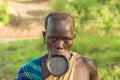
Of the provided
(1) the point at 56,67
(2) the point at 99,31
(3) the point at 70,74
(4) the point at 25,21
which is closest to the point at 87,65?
(3) the point at 70,74

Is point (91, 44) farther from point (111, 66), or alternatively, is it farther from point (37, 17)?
point (37, 17)

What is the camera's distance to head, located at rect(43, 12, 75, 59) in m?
1.82

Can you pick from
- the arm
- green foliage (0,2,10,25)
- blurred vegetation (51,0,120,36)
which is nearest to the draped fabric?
the arm

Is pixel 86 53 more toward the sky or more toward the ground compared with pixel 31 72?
more toward the ground

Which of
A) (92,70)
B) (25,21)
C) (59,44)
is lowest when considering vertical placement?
(25,21)

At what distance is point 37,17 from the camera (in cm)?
1614

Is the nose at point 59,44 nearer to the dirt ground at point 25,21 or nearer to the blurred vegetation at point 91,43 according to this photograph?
the blurred vegetation at point 91,43

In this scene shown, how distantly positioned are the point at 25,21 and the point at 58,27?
1361 cm

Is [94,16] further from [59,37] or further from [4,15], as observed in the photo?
[59,37]

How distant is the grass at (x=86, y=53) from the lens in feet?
22.7

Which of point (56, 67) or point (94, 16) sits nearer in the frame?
point (56, 67)

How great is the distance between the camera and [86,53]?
7.68 meters

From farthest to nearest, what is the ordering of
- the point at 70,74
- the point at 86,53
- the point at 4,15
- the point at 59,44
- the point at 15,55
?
1. the point at 4,15
2. the point at 15,55
3. the point at 86,53
4. the point at 70,74
5. the point at 59,44

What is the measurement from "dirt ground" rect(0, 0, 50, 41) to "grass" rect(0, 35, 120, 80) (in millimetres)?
4203
